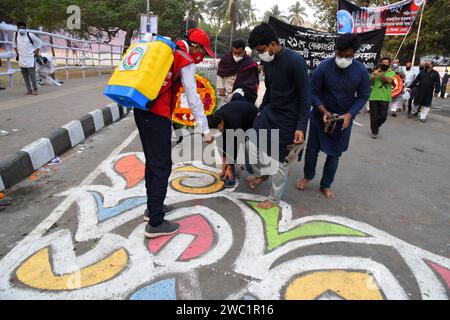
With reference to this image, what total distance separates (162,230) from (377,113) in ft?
20.7

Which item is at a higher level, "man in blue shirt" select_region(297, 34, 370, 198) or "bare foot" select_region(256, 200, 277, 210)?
"man in blue shirt" select_region(297, 34, 370, 198)

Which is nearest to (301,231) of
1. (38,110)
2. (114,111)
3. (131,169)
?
(131,169)

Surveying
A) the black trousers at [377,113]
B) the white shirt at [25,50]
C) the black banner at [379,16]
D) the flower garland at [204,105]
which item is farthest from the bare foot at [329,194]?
the white shirt at [25,50]

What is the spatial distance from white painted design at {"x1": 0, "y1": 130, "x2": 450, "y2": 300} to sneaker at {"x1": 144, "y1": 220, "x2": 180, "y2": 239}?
0.07m

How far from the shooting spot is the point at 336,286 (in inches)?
92.6

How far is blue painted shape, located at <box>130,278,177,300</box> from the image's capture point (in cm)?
216

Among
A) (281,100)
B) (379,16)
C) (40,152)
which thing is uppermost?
(379,16)

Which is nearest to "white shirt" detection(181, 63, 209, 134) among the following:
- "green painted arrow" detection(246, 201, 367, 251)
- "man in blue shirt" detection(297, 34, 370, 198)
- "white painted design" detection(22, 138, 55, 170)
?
"green painted arrow" detection(246, 201, 367, 251)

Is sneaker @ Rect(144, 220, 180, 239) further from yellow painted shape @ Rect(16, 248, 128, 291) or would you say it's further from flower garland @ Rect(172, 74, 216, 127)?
flower garland @ Rect(172, 74, 216, 127)

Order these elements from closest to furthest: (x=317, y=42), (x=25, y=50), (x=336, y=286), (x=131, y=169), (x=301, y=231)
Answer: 1. (x=336, y=286)
2. (x=301, y=231)
3. (x=131, y=169)
4. (x=25, y=50)
5. (x=317, y=42)

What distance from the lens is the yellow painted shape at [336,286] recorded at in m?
2.26

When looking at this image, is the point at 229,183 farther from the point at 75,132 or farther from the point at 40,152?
the point at 75,132

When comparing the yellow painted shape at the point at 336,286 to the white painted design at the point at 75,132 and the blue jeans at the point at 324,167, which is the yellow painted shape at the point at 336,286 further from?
the white painted design at the point at 75,132

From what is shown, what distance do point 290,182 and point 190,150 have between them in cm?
191
